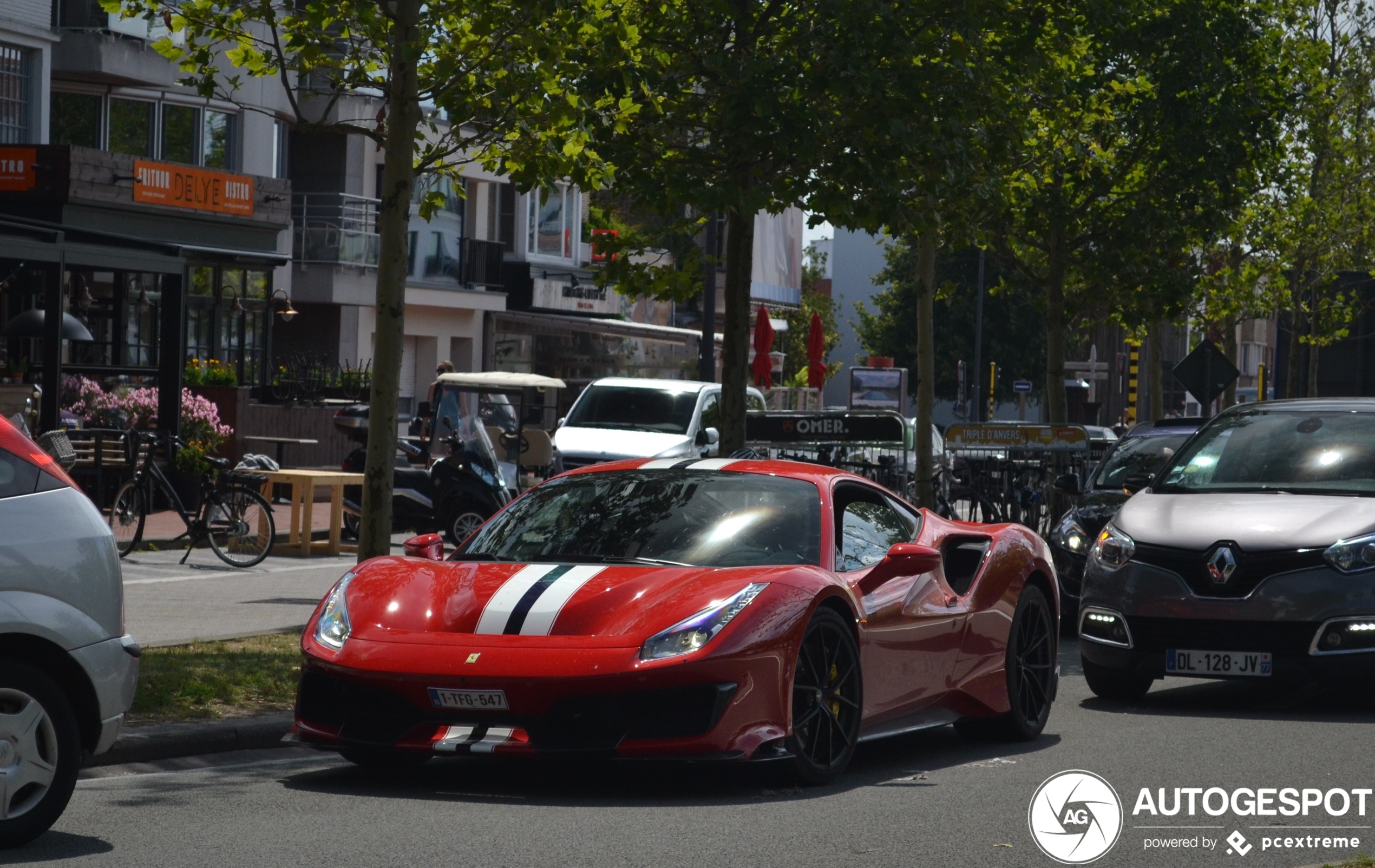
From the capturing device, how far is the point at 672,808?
7.13 m

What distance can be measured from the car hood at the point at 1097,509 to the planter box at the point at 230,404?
54.5ft

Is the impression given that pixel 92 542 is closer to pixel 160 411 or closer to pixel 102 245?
pixel 102 245

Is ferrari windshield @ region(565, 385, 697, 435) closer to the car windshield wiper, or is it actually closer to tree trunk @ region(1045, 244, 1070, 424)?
tree trunk @ region(1045, 244, 1070, 424)

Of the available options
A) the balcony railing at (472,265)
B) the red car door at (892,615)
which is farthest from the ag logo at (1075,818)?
the balcony railing at (472,265)

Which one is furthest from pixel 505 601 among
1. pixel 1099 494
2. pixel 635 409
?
pixel 635 409

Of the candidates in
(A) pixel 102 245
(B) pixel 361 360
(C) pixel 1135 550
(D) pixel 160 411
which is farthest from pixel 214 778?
(B) pixel 361 360

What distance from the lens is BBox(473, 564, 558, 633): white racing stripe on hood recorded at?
7.37 meters

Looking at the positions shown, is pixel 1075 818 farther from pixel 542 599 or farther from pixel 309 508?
pixel 309 508

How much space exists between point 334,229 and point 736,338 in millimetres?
25901

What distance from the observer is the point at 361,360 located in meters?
41.3

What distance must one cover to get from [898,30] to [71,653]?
1037 cm

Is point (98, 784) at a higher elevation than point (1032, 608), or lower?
lower

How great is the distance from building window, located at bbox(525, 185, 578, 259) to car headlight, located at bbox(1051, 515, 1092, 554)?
35.8 meters

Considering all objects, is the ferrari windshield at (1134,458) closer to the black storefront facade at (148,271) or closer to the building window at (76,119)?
the black storefront facade at (148,271)
